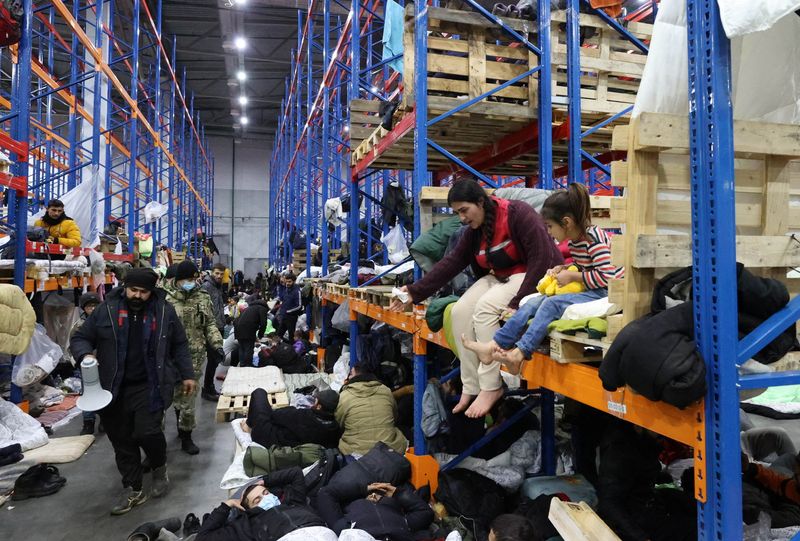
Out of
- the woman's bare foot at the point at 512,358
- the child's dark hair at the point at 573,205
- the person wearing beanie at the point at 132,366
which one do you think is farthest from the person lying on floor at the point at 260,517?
the child's dark hair at the point at 573,205

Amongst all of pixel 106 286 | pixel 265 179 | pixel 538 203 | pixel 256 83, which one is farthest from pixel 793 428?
pixel 265 179

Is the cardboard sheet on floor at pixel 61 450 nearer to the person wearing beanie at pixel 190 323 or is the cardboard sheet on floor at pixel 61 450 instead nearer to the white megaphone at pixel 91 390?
the person wearing beanie at pixel 190 323

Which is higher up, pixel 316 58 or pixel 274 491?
pixel 316 58

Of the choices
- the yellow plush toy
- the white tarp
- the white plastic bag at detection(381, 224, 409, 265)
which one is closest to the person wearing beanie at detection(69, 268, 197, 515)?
the yellow plush toy

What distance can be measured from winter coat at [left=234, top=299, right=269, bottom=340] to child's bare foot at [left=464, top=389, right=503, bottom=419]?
6520 mm

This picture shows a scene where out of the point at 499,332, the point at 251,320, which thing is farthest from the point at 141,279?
the point at 251,320

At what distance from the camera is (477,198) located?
3.27 m

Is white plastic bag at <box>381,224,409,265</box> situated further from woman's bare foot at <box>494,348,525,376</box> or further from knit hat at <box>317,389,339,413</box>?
woman's bare foot at <box>494,348,525,376</box>

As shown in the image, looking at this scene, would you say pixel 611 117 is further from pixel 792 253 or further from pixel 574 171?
pixel 792 253

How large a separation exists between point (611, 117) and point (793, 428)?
4.32 m

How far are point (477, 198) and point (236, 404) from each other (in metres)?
4.92

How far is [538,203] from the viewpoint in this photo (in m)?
3.96

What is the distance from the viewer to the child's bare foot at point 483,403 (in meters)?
2.99

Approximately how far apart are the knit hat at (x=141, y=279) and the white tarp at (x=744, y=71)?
404 cm
